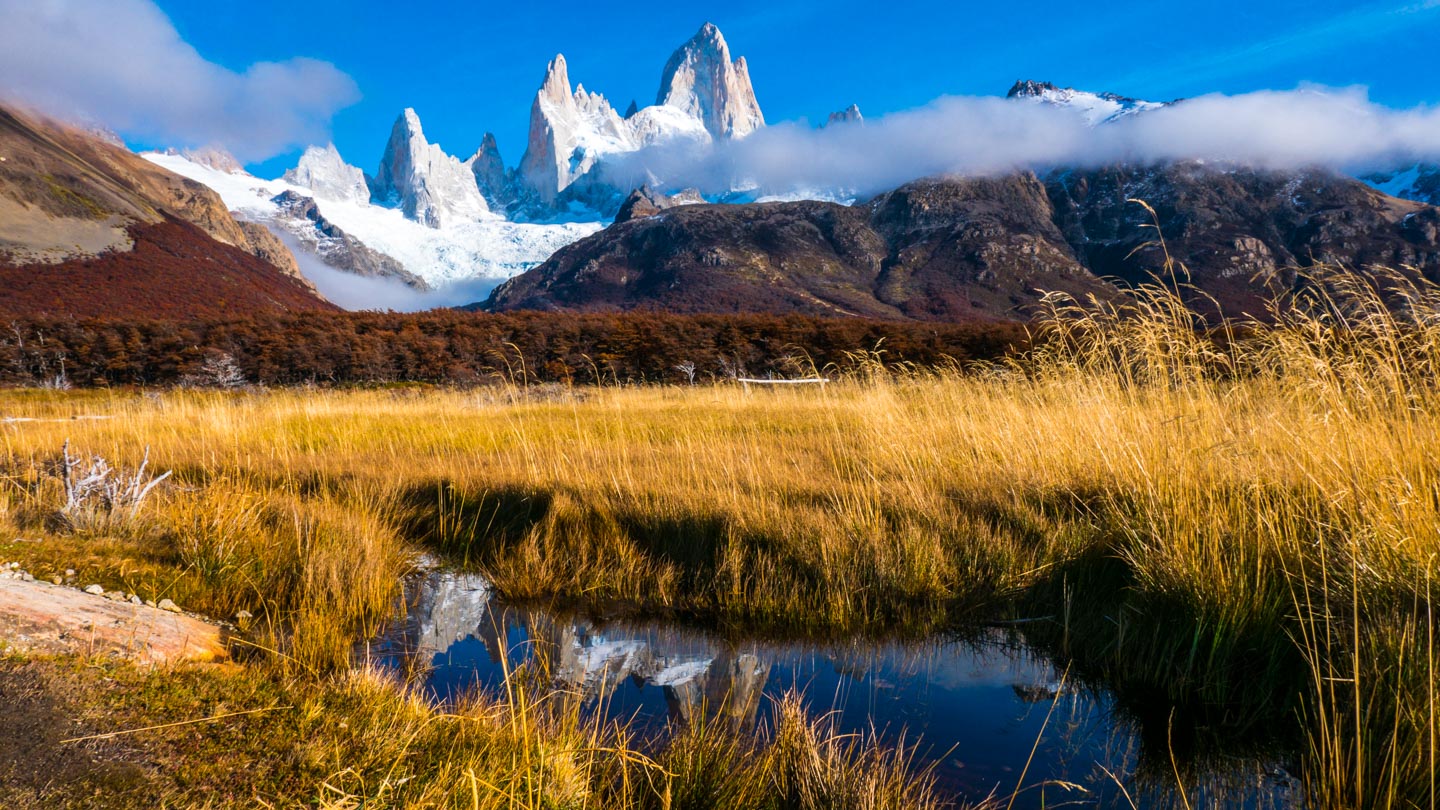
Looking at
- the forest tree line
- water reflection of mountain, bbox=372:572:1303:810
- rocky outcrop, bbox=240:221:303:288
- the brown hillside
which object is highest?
rocky outcrop, bbox=240:221:303:288

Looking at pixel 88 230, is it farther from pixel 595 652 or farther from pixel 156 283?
pixel 595 652

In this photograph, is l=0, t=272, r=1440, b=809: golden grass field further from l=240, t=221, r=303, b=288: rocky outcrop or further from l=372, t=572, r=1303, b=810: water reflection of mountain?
l=240, t=221, r=303, b=288: rocky outcrop

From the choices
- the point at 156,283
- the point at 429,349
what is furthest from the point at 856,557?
the point at 156,283

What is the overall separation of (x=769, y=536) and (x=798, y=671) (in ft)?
3.43

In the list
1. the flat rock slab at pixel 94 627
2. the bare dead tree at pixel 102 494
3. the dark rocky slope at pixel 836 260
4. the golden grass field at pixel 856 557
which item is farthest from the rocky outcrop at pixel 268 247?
the flat rock slab at pixel 94 627

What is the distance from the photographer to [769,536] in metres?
3.87

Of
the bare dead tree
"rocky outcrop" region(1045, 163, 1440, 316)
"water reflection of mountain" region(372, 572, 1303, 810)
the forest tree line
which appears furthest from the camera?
"rocky outcrop" region(1045, 163, 1440, 316)

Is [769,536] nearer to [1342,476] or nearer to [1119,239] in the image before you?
[1342,476]

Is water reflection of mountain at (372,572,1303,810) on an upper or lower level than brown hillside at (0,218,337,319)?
lower

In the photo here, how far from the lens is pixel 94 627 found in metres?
2.31

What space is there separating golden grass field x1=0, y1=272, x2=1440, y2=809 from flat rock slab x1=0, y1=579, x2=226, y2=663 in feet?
0.65

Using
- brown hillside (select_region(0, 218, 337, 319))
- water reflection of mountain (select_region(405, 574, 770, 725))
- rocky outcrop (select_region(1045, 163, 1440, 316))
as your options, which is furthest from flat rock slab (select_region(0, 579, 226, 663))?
rocky outcrop (select_region(1045, 163, 1440, 316))

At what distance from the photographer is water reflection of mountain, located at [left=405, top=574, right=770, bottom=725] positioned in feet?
8.90

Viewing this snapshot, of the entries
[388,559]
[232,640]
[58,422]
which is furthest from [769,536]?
[58,422]
